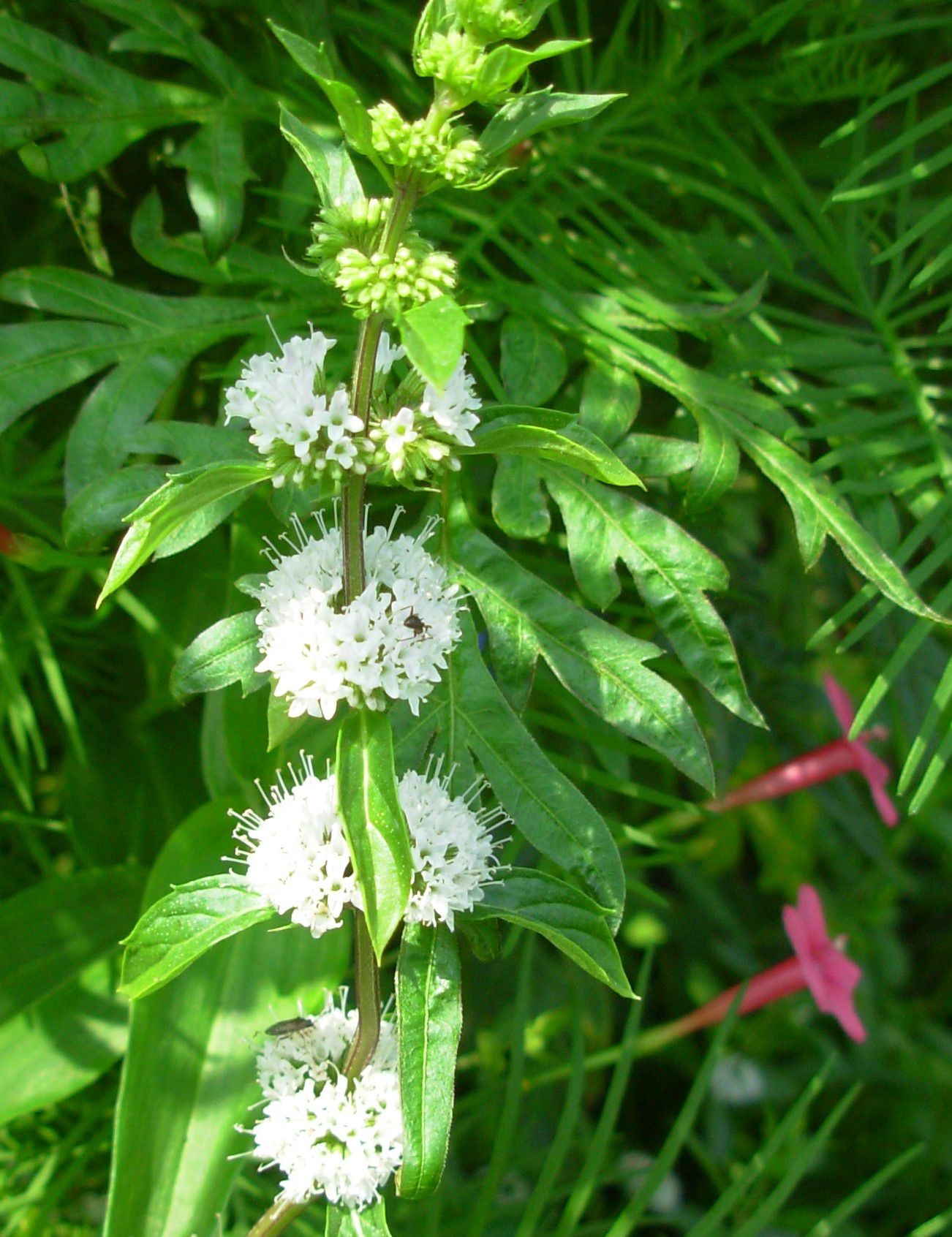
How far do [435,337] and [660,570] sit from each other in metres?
0.22

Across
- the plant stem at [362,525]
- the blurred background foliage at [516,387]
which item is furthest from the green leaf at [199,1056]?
the plant stem at [362,525]

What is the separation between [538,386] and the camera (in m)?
0.56

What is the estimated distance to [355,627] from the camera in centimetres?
37

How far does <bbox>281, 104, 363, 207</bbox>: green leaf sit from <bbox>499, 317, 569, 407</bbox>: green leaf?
198 mm

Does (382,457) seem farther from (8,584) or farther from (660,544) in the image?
(8,584)

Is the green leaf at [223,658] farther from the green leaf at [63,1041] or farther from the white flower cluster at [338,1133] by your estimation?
the green leaf at [63,1041]

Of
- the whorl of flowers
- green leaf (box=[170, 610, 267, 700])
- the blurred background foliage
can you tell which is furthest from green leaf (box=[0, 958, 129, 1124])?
the whorl of flowers

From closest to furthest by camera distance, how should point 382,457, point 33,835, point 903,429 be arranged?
point 382,457
point 903,429
point 33,835

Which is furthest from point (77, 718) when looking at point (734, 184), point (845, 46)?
point (845, 46)

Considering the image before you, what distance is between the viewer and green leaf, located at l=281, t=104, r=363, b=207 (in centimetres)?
35

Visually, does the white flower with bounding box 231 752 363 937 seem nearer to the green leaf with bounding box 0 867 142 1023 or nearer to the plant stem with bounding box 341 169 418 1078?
the plant stem with bounding box 341 169 418 1078

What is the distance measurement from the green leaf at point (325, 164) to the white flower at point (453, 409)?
62mm

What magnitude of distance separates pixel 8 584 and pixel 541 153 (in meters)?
0.43

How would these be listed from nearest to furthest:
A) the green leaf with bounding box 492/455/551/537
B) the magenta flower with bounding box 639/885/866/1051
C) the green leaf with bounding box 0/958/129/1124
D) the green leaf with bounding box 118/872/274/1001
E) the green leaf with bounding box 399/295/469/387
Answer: the green leaf with bounding box 399/295/469/387
the green leaf with bounding box 118/872/274/1001
the green leaf with bounding box 492/455/551/537
the green leaf with bounding box 0/958/129/1124
the magenta flower with bounding box 639/885/866/1051
